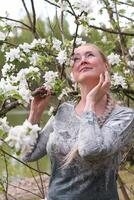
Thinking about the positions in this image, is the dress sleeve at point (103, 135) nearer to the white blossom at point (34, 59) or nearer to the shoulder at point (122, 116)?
the shoulder at point (122, 116)

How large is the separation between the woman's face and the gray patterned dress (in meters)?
0.20

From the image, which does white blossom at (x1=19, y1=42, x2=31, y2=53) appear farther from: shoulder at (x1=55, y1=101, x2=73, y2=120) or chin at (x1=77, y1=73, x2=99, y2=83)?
chin at (x1=77, y1=73, x2=99, y2=83)

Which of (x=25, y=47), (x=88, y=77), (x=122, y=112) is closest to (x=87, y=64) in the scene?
(x=88, y=77)

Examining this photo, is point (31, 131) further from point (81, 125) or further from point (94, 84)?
point (94, 84)

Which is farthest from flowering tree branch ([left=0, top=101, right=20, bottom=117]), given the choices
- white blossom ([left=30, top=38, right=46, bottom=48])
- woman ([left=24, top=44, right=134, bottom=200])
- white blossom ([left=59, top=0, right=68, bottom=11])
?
white blossom ([left=59, top=0, right=68, bottom=11])

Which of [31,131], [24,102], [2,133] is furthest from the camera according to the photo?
[24,102]

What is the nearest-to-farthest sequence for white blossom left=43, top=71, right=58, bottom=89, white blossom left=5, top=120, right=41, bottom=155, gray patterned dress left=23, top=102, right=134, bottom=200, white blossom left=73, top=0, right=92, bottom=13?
white blossom left=5, top=120, right=41, bottom=155 → gray patterned dress left=23, top=102, right=134, bottom=200 → white blossom left=43, top=71, right=58, bottom=89 → white blossom left=73, top=0, right=92, bottom=13

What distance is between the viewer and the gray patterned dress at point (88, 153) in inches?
84.4

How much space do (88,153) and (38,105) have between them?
0.60 m

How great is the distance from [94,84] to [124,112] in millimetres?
204

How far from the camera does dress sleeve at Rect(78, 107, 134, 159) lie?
6.95ft

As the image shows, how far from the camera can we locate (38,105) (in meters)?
2.62

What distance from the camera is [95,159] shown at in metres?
2.17

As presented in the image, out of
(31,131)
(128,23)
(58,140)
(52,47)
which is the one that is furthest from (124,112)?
(128,23)
